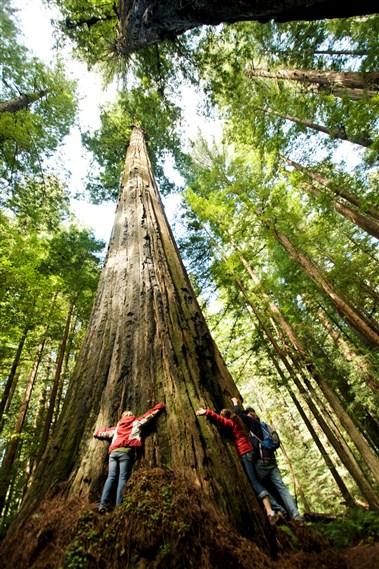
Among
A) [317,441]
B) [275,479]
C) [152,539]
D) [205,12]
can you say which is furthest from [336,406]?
[205,12]

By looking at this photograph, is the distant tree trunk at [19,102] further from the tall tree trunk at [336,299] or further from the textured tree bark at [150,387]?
the textured tree bark at [150,387]

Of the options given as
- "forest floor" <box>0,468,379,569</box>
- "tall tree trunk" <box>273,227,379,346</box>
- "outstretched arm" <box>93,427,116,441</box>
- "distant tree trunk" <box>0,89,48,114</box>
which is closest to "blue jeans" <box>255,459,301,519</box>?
"forest floor" <box>0,468,379,569</box>

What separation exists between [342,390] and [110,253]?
1309cm

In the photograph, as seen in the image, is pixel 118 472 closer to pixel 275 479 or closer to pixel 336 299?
pixel 275 479

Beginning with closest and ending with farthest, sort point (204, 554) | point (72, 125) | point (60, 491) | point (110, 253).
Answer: point (204, 554)
point (60, 491)
point (110, 253)
point (72, 125)

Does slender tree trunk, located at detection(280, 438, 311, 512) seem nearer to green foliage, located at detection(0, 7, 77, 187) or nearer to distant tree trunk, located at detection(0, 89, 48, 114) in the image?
green foliage, located at detection(0, 7, 77, 187)

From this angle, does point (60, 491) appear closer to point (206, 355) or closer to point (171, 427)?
point (171, 427)

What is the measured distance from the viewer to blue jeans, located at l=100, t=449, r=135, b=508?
1483mm

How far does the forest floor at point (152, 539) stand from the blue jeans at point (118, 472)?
0.08 meters

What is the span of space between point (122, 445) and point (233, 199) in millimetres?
9664

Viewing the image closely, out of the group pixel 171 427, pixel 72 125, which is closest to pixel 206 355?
pixel 171 427

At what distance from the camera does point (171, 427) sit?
1745mm

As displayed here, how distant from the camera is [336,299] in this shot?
823 centimetres

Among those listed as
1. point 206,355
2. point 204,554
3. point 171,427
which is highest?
point 206,355
